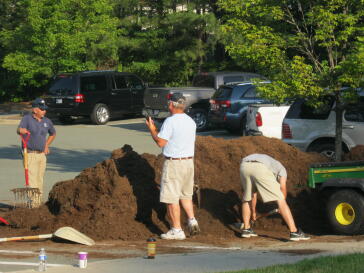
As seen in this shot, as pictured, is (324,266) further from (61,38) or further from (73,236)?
(61,38)

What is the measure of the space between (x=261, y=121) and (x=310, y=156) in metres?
5.70

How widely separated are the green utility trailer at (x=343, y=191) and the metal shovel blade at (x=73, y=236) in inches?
122

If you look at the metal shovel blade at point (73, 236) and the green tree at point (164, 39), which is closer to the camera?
the metal shovel blade at point (73, 236)

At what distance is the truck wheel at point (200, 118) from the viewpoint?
25.7 metres

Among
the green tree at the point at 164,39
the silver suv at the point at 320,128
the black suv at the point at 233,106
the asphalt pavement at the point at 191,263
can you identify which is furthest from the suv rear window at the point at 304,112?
the green tree at the point at 164,39

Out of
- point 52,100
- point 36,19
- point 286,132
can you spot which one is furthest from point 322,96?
point 36,19

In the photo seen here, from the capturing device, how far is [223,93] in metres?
24.2

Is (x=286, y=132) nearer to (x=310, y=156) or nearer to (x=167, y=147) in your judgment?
(x=310, y=156)

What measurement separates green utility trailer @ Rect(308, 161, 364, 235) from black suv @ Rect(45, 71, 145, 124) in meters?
18.8

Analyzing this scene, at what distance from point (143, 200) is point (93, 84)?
1888cm

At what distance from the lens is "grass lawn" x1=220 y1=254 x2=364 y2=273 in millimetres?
7035

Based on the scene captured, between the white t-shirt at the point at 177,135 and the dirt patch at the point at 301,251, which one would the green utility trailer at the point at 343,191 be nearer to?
the dirt patch at the point at 301,251

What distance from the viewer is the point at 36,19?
31.8 m

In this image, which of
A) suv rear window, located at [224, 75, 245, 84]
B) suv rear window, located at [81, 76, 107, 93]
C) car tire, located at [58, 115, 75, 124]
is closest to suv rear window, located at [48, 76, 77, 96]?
suv rear window, located at [81, 76, 107, 93]
